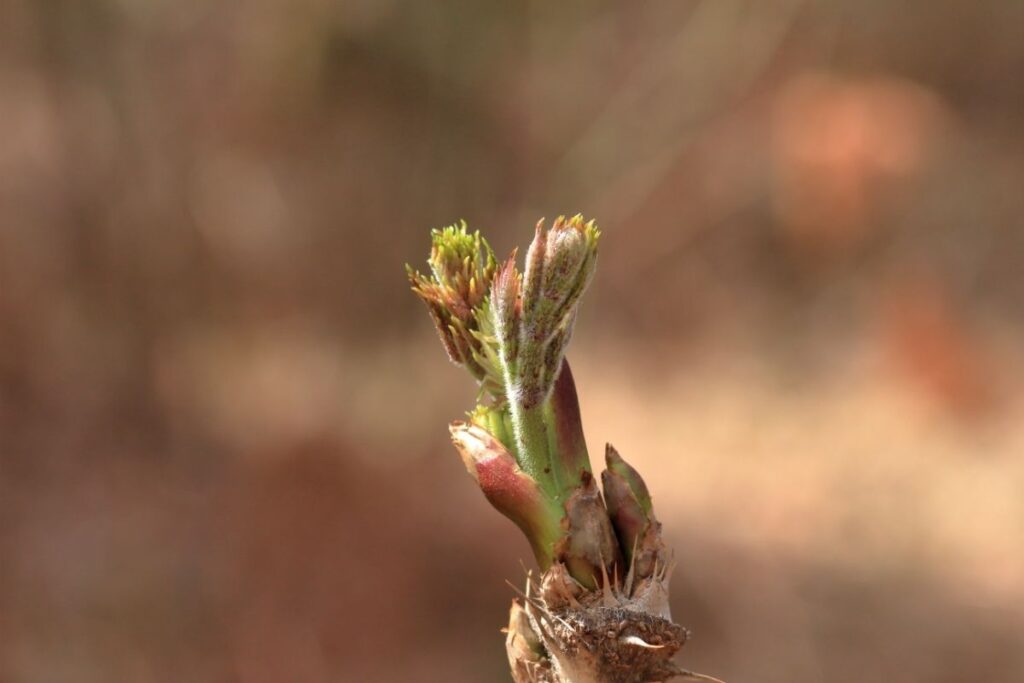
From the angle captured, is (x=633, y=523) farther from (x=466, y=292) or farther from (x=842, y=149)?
(x=842, y=149)

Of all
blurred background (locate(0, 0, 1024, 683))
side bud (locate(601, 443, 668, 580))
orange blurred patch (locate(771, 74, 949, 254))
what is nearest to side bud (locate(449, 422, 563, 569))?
side bud (locate(601, 443, 668, 580))

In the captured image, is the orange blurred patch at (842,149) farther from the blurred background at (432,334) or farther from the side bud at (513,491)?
the side bud at (513,491)

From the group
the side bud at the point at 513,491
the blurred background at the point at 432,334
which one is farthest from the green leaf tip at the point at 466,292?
the blurred background at the point at 432,334

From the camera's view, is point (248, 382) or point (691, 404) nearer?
point (248, 382)

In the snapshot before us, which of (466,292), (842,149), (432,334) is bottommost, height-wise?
(466,292)

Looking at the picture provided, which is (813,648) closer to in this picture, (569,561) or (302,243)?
(302,243)

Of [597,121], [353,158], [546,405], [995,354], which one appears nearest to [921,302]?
[995,354]

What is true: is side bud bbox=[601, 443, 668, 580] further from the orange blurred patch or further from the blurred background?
the orange blurred patch

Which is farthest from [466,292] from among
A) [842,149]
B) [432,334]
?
[842,149]
